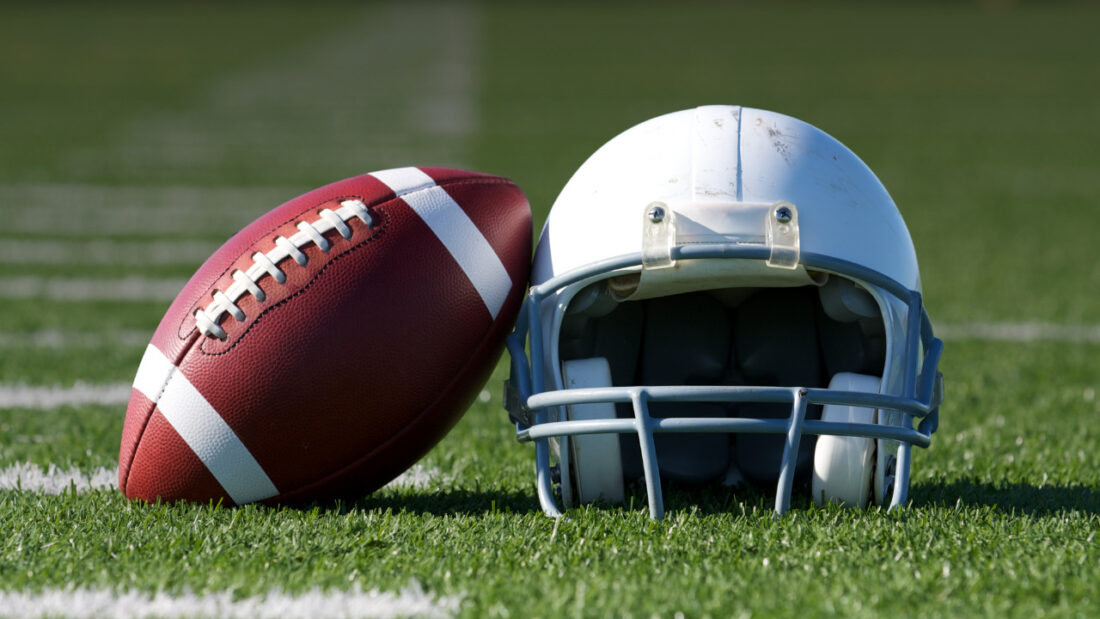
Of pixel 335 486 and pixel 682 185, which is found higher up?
pixel 682 185

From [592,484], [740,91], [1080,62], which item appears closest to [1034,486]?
[592,484]

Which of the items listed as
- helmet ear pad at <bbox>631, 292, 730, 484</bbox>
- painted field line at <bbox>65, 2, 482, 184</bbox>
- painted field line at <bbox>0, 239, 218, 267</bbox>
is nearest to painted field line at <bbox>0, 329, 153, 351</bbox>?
painted field line at <bbox>0, 239, 218, 267</bbox>

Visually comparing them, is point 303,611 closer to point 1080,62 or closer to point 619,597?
point 619,597

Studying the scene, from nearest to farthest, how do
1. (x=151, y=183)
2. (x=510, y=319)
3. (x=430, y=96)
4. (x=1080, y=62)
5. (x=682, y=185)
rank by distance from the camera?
(x=682, y=185)
(x=510, y=319)
(x=151, y=183)
(x=430, y=96)
(x=1080, y=62)

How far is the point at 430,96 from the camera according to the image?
17266 mm

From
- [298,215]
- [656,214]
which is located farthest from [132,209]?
[656,214]

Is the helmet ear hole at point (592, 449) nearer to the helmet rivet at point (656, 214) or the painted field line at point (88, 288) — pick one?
the helmet rivet at point (656, 214)

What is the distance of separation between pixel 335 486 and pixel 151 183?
7.09m

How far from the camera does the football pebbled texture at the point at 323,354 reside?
200 cm

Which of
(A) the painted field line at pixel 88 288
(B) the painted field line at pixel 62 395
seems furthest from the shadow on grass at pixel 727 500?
(A) the painted field line at pixel 88 288

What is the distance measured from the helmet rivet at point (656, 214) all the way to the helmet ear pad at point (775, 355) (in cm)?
39

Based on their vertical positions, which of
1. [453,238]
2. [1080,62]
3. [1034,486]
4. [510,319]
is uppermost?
[1080,62]

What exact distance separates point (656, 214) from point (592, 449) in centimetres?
39

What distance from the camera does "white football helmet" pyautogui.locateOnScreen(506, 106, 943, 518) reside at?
6.27 ft
